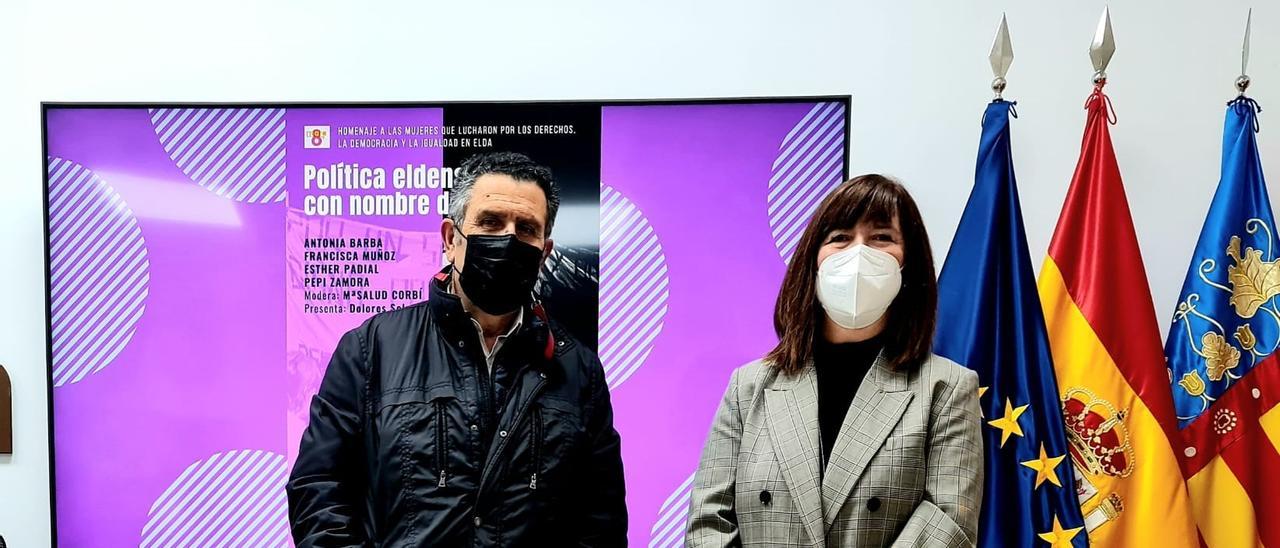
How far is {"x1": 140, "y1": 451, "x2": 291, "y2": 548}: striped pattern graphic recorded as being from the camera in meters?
1.94

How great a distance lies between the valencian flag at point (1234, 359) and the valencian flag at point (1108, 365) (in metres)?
0.12

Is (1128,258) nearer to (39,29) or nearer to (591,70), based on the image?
(591,70)

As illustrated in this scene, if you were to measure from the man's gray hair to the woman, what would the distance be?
63 cm

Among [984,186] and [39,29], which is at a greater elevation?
[39,29]

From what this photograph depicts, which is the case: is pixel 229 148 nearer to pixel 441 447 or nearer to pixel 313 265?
pixel 313 265

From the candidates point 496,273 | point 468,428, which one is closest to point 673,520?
point 468,428

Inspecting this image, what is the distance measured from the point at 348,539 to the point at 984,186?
5.01 ft

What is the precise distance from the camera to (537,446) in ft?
4.86

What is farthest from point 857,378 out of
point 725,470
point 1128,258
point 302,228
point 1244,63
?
point 302,228

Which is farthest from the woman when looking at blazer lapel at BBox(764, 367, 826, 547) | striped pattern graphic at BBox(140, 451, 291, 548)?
striped pattern graphic at BBox(140, 451, 291, 548)

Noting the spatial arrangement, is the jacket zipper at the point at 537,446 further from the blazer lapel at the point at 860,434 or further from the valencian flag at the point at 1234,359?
the valencian flag at the point at 1234,359

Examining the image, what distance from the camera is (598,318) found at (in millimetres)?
1892

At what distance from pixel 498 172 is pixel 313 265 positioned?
550mm

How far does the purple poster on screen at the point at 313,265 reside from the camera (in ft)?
6.14
